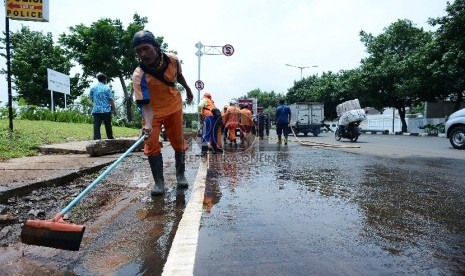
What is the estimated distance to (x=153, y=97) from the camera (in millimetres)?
3941

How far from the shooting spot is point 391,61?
3031cm

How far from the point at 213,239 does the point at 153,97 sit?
83.2 inches

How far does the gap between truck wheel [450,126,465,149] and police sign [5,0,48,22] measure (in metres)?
11.5

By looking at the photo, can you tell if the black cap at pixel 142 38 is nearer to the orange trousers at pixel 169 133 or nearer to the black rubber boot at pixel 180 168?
the orange trousers at pixel 169 133

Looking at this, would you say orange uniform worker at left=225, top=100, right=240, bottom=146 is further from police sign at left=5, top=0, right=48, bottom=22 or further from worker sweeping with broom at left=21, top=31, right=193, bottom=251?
worker sweeping with broom at left=21, top=31, right=193, bottom=251

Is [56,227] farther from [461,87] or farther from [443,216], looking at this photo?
[461,87]

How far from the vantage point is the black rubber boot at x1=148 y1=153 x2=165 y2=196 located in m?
3.72

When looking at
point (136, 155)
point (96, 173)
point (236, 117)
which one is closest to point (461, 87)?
point (236, 117)

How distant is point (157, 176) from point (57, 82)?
20286 mm

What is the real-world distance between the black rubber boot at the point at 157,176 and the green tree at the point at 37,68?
30.9m

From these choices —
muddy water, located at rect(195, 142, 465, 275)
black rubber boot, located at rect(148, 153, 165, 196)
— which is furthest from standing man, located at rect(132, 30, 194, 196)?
muddy water, located at rect(195, 142, 465, 275)

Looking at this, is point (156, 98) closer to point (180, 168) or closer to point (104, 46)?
point (180, 168)

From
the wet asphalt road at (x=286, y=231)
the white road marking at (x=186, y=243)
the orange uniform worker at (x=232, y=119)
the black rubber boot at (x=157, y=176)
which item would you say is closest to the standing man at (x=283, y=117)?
the orange uniform worker at (x=232, y=119)

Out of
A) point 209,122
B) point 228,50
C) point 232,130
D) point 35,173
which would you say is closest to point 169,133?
point 35,173
